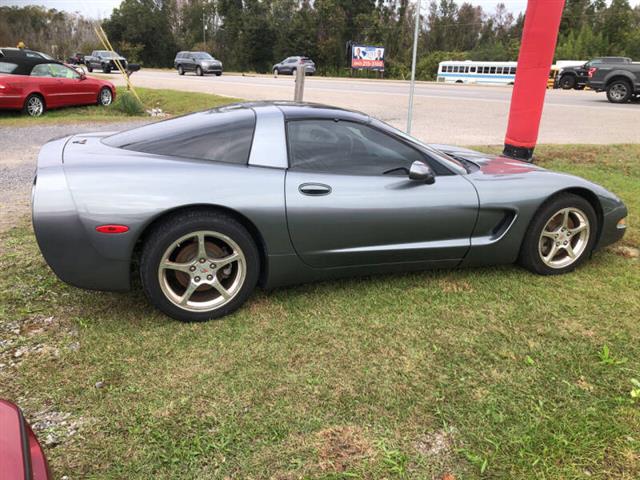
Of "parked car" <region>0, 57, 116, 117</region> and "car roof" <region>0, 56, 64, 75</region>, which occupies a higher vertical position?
"car roof" <region>0, 56, 64, 75</region>

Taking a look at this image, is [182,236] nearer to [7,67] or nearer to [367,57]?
[7,67]

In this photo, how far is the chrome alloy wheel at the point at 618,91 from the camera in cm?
1716

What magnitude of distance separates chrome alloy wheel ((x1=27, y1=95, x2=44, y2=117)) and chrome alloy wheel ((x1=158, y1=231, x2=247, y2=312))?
1154 centimetres

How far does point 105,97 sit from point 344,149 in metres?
12.9

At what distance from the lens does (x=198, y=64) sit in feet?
112

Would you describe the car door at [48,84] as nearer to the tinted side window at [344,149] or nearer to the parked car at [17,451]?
the tinted side window at [344,149]

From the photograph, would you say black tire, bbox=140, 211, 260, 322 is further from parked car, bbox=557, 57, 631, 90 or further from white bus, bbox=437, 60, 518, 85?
white bus, bbox=437, 60, 518, 85

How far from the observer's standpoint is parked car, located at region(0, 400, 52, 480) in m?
1.17

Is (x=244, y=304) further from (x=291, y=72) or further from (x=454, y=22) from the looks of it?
(x=454, y=22)

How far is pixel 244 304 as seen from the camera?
3268mm

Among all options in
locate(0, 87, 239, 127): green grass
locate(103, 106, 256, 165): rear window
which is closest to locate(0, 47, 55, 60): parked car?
locate(0, 87, 239, 127): green grass

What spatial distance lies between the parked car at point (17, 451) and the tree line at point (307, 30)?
182ft

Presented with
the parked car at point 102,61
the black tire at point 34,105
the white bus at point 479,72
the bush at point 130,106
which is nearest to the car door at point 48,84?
the black tire at point 34,105

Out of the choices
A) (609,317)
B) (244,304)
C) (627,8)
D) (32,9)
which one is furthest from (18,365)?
(32,9)
